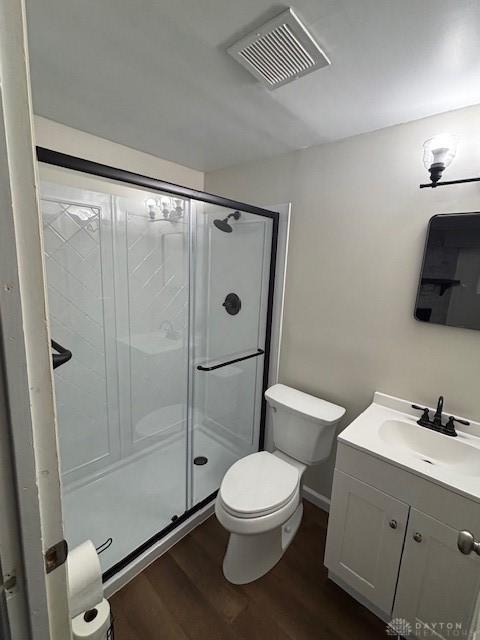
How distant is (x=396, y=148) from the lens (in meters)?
1.42

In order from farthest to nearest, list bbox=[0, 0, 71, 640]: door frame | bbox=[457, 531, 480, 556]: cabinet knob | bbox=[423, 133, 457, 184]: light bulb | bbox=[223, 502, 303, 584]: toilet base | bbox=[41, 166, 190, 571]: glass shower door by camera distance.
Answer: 1. bbox=[41, 166, 190, 571]: glass shower door
2. bbox=[223, 502, 303, 584]: toilet base
3. bbox=[423, 133, 457, 184]: light bulb
4. bbox=[457, 531, 480, 556]: cabinet knob
5. bbox=[0, 0, 71, 640]: door frame

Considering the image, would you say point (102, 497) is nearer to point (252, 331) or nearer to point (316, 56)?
point (252, 331)

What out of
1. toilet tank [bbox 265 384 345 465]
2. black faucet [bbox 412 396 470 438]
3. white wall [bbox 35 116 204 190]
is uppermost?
white wall [bbox 35 116 204 190]

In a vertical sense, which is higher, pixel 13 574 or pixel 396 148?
pixel 396 148

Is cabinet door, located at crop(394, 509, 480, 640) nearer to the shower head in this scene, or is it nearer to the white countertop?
the white countertop

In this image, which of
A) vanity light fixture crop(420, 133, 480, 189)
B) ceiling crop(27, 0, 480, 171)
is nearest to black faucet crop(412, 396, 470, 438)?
vanity light fixture crop(420, 133, 480, 189)

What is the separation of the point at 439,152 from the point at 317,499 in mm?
2040

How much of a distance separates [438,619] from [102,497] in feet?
5.92

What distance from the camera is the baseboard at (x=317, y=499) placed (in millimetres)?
1884

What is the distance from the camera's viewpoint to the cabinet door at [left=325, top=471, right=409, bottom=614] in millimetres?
1207

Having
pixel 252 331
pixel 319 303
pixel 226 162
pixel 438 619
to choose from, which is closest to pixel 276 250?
pixel 319 303

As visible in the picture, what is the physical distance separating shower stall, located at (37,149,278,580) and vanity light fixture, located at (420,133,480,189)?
889 mm

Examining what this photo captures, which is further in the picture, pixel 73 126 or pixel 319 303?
pixel 319 303

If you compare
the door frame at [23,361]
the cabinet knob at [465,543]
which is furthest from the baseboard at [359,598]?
the door frame at [23,361]
